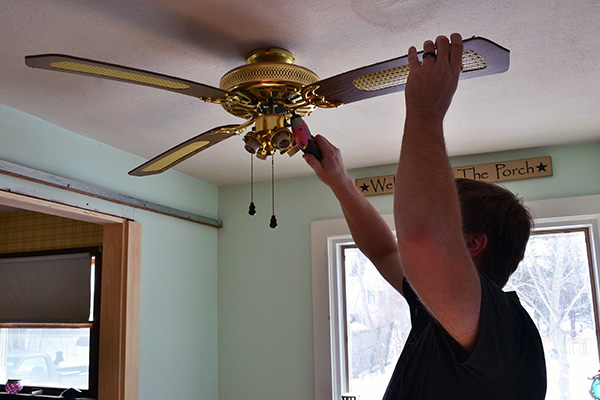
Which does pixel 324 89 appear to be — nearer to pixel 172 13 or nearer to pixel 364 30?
pixel 364 30

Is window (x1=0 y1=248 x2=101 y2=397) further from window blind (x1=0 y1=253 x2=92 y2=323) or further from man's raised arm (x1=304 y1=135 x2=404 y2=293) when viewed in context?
man's raised arm (x1=304 y1=135 x2=404 y2=293)

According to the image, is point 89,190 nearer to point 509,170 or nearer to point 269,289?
point 269,289

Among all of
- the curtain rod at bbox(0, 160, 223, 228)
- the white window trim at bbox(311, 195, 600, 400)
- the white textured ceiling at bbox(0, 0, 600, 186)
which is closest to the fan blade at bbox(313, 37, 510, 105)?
the white textured ceiling at bbox(0, 0, 600, 186)

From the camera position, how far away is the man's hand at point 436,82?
0.81 metres

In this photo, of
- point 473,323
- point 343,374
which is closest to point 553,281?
point 343,374

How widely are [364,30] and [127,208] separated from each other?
5.99 feet

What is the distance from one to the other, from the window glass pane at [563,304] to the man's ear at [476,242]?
2.42 metres

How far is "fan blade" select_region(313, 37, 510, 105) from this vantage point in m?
1.36

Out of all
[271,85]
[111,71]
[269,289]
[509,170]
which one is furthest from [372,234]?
[269,289]

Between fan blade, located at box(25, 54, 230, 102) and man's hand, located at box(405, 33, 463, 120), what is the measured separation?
894mm

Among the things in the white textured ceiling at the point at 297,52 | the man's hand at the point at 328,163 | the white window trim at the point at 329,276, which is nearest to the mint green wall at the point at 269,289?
the white window trim at the point at 329,276

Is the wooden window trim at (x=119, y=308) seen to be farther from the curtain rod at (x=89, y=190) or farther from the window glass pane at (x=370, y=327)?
the window glass pane at (x=370, y=327)

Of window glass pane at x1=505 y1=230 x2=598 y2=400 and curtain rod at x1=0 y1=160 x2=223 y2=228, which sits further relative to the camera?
window glass pane at x1=505 y1=230 x2=598 y2=400

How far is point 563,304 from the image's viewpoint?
10.2ft
